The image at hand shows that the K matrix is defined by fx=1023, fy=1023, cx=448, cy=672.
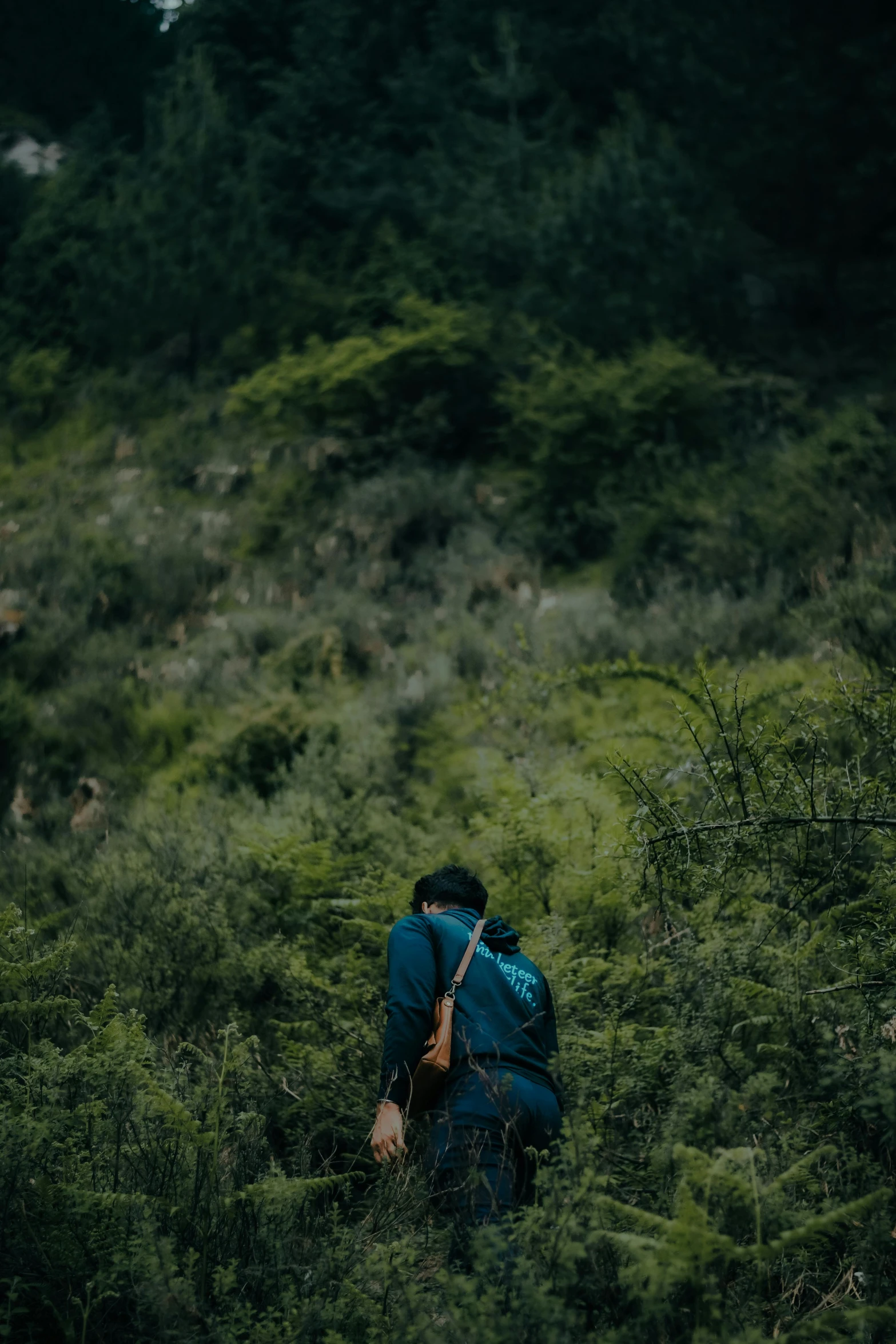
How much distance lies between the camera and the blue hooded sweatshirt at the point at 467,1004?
2740mm

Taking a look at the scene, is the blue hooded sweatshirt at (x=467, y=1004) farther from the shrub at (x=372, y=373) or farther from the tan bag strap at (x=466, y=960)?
the shrub at (x=372, y=373)

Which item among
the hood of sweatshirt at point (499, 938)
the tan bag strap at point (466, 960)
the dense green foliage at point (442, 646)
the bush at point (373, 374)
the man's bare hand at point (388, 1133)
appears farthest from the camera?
the bush at point (373, 374)

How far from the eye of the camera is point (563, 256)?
40.5ft

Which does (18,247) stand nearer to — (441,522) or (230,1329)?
(441,522)

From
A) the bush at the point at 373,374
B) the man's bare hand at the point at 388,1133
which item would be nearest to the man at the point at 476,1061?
the man's bare hand at the point at 388,1133

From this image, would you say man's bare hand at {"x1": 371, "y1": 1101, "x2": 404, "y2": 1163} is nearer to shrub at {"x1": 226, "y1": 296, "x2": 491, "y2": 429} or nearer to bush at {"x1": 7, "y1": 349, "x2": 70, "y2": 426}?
shrub at {"x1": 226, "y1": 296, "x2": 491, "y2": 429}

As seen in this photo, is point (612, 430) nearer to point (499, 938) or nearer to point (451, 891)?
point (451, 891)

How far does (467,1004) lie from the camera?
2.84 metres

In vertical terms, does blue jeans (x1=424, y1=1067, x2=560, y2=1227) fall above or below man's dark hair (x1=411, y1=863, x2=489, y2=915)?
below

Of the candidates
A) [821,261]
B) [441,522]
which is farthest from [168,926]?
[821,261]

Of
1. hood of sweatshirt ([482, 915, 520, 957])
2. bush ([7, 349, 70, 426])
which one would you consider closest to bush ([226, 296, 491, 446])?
bush ([7, 349, 70, 426])

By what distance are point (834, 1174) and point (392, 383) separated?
11.4 m

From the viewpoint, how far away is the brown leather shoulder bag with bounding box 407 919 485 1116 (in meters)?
2.70

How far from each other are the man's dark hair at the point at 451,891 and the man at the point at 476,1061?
0.08 meters
